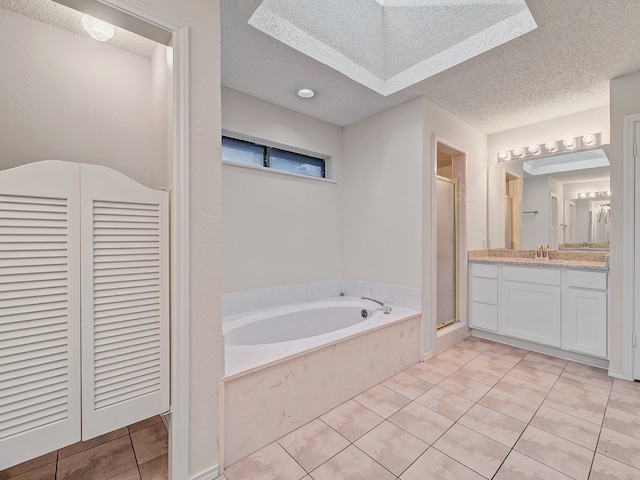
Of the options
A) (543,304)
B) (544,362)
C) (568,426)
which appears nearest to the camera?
(568,426)

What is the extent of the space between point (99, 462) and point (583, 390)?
3137 mm

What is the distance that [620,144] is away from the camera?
7.47 ft

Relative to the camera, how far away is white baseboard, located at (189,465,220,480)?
136 centimetres

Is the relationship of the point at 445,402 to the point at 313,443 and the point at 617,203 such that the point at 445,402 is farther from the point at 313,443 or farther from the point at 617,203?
the point at 617,203

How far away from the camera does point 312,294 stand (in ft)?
10.1

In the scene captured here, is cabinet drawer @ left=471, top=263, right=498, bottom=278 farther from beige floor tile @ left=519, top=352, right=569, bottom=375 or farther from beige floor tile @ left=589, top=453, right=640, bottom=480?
beige floor tile @ left=589, top=453, right=640, bottom=480

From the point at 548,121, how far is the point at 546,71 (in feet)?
3.67

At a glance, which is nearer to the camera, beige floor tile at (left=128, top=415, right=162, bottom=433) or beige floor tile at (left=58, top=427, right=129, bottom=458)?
beige floor tile at (left=58, top=427, right=129, bottom=458)

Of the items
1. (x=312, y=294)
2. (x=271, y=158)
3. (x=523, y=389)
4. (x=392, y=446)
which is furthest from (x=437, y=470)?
(x=271, y=158)

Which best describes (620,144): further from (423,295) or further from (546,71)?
(423,295)

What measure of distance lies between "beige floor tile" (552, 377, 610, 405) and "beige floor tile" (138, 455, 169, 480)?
103 inches

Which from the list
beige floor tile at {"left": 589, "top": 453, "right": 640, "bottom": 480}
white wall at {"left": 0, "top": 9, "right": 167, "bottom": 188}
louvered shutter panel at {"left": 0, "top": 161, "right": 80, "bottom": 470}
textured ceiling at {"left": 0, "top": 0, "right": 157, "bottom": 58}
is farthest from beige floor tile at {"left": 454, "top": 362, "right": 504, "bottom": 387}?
textured ceiling at {"left": 0, "top": 0, "right": 157, "bottom": 58}

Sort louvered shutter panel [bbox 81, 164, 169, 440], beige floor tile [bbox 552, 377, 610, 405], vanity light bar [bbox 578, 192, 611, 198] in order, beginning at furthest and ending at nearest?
1. vanity light bar [bbox 578, 192, 611, 198]
2. beige floor tile [bbox 552, 377, 610, 405]
3. louvered shutter panel [bbox 81, 164, 169, 440]

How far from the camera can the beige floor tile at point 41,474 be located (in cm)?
140
